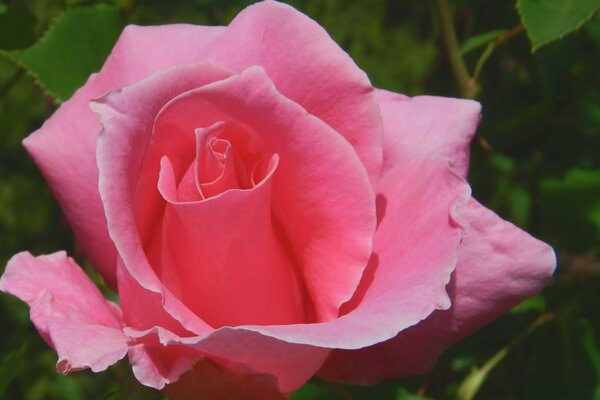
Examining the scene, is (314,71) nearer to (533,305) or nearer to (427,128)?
(427,128)

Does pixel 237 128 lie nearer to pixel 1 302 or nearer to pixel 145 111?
pixel 145 111

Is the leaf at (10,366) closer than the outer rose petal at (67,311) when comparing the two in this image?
No

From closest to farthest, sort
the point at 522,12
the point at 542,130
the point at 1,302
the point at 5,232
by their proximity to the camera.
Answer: the point at 522,12, the point at 542,130, the point at 1,302, the point at 5,232

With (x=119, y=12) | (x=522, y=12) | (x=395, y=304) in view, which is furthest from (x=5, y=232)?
(x=395, y=304)

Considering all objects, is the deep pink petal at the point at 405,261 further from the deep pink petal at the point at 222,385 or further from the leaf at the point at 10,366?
the leaf at the point at 10,366

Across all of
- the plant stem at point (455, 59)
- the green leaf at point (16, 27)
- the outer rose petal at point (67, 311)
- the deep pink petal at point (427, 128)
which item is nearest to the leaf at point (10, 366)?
the outer rose petal at point (67, 311)

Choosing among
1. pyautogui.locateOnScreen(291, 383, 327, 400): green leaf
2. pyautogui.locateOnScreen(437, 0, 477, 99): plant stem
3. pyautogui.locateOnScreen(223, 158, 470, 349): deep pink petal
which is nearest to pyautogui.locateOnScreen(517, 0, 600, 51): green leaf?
pyautogui.locateOnScreen(437, 0, 477, 99): plant stem
